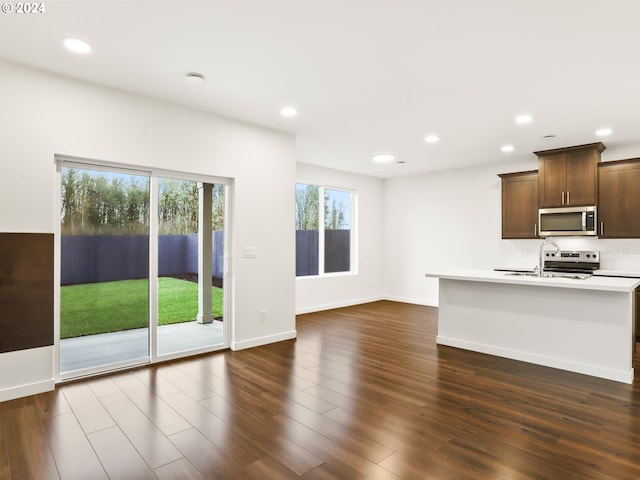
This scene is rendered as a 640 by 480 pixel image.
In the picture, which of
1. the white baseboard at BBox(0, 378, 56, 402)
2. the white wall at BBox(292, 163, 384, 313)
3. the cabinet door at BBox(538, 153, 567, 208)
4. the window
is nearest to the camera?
the white baseboard at BBox(0, 378, 56, 402)

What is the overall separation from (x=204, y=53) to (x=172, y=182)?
1.62m

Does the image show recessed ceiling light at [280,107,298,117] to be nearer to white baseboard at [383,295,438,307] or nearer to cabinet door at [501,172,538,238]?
cabinet door at [501,172,538,238]

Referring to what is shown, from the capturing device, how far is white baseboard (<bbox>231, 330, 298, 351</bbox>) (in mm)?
4438

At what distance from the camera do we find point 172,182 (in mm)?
4094

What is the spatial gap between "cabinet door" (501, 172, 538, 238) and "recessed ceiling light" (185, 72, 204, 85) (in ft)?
16.8

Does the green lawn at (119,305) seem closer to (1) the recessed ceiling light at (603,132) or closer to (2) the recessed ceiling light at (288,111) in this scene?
(2) the recessed ceiling light at (288,111)

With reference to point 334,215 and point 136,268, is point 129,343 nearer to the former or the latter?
point 136,268

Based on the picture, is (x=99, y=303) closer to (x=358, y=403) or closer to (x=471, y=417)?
(x=358, y=403)

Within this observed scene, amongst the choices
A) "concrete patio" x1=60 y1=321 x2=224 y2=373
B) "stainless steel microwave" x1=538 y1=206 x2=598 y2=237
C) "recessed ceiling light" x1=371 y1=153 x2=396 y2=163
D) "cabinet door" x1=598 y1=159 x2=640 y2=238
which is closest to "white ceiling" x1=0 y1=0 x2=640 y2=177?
"cabinet door" x1=598 y1=159 x2=640 y2=238

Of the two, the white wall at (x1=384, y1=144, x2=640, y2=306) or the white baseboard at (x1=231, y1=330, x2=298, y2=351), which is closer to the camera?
the white baseboard at (x1=231, y1=330, x2=298, y2=351)

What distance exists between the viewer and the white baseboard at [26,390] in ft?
9.80

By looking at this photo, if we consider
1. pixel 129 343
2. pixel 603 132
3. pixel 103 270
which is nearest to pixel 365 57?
pixel 103 270

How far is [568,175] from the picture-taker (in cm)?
550

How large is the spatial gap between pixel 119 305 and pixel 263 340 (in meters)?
1.70
